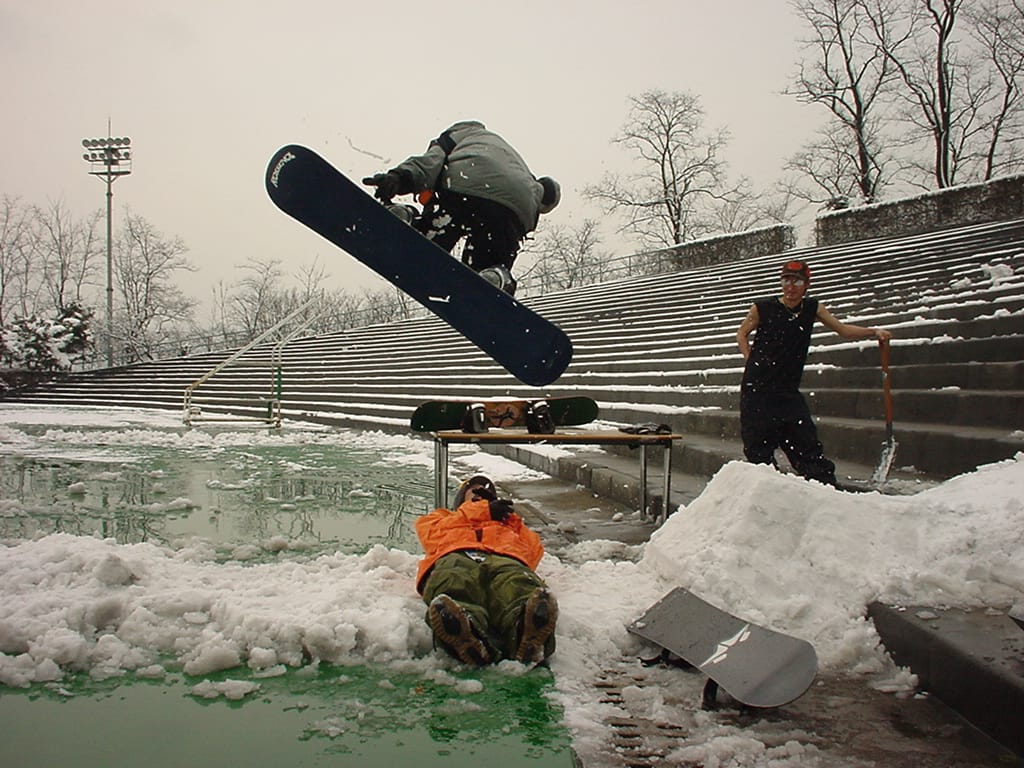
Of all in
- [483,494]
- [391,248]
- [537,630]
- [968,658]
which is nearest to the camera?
[968,658]

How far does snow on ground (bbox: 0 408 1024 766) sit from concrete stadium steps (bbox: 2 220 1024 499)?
2.09m

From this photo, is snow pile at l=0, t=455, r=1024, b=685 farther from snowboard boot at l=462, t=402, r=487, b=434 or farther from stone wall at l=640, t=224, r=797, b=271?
stone wall at l=640, t=224, r=797, b=271

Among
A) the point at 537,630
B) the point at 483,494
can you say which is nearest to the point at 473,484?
the point at 483,494

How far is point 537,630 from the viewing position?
91.6 inches

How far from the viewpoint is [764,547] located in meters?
2.68

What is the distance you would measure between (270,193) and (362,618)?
266cm

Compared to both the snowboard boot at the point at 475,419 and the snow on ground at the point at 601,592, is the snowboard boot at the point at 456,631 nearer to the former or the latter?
the snow on ground at the point at 601,592

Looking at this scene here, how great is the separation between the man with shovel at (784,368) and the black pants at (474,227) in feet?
5.12

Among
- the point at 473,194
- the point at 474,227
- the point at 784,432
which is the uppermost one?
the point at 473,194

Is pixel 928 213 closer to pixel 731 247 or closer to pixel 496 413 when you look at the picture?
pixel 731 247

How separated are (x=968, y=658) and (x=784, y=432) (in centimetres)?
238

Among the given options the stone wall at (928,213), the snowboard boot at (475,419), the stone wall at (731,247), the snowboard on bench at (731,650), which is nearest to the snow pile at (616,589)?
the snowboard on bench at (731,650)

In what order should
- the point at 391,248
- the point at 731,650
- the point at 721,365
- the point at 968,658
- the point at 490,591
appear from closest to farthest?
1. the point at 968,658
2. the point at 731,650
3. the point at 490,591
4. the point at 391,248
5. the point at 721,365

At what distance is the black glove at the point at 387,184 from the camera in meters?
4.09
